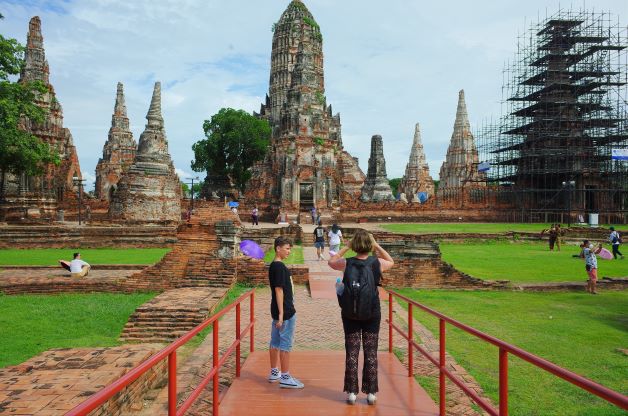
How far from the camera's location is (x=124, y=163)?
4803 centimetres

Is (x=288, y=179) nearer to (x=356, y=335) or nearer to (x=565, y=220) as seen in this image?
(x=565, y=220)

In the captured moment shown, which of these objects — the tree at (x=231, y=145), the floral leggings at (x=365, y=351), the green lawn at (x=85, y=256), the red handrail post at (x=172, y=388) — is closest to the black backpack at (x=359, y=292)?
the floral leggings at (x=365, y=351)

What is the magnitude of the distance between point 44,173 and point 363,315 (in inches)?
1120

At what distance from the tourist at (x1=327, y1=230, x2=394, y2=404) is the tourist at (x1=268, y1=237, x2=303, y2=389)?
647mm

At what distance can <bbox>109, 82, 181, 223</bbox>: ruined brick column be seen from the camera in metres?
24.7

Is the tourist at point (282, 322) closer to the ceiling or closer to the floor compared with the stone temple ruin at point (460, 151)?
closer to the floor

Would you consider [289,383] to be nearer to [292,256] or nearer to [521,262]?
[292,256]

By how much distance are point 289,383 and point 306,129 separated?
3286 cm

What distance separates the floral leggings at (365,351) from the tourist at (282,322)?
24.3 inches

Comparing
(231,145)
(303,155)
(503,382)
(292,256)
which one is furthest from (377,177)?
(503,382)

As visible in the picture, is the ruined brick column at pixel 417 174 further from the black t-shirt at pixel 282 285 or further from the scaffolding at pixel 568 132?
the black t-shirt at pixel 282 285

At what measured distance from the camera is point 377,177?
41000mm

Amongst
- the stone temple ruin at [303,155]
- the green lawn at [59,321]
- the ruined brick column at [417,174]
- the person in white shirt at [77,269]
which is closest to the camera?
the green lawn at [59,321]

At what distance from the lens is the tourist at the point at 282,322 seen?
4559 mm
